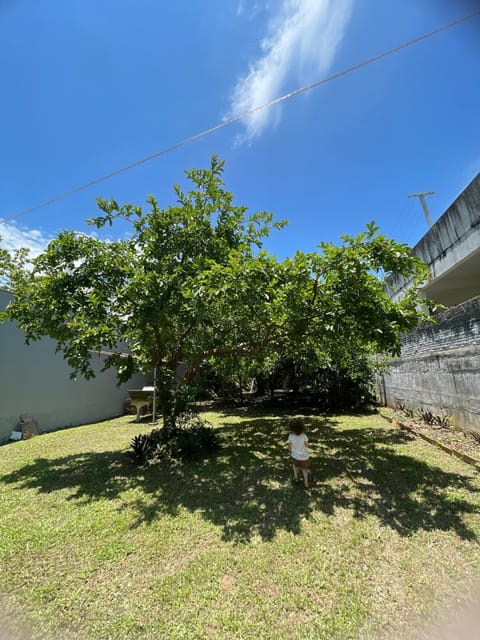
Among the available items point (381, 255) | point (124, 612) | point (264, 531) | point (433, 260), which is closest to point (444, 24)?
point (381, 255)

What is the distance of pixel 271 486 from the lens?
460 centimetres

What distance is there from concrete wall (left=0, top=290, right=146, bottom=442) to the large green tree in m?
3.02

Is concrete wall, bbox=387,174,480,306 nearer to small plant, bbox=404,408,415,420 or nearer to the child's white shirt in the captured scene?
small plant, bbox=404,408,415,420

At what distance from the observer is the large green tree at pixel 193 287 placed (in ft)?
14.9

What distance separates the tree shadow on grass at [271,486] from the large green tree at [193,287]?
1.64 m

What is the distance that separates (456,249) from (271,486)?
7338 millimetres

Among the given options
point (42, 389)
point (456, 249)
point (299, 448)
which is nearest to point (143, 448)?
point (299, 448)

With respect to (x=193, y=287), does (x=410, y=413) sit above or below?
below

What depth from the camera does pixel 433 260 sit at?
8625 mm

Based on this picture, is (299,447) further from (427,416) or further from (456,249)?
(456,249)

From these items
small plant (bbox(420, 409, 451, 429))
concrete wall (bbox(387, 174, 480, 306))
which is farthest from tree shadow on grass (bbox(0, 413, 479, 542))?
concrete wall (bbox(387, 174, 480, 306))

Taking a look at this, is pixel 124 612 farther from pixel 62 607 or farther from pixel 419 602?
pixel 419 602

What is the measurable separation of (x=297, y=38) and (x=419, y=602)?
331 inches

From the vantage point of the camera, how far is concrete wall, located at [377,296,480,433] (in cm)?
589
